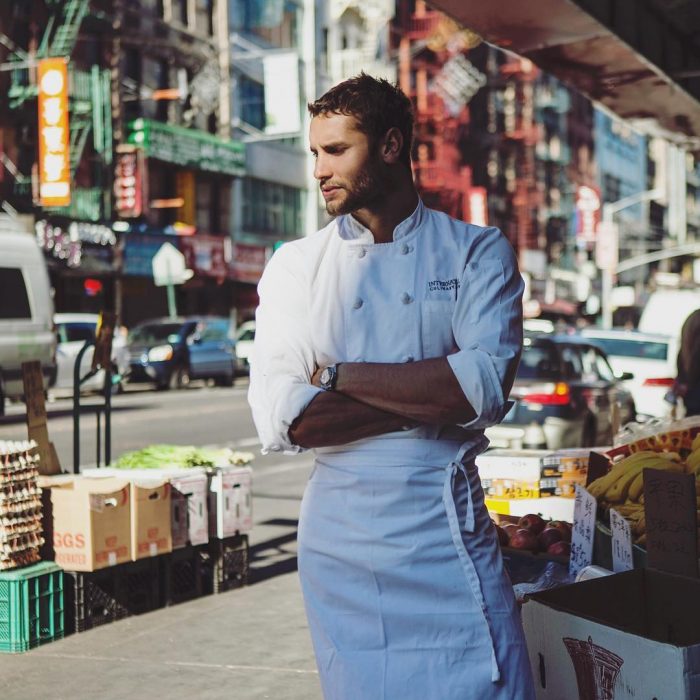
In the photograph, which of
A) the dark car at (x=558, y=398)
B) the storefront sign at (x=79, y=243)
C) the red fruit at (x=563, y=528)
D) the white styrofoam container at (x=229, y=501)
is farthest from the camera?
the storefront sign at (x=79, y=243)

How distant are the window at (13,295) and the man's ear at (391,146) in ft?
60.8

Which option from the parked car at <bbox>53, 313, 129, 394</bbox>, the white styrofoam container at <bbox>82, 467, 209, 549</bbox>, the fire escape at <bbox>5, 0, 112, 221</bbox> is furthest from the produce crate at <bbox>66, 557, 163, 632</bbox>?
the fire escape at <bbox>5, 0, 112, 221</bbox>

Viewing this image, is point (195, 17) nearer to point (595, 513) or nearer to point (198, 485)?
point (198, 485)

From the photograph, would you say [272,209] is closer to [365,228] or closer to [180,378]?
[180,378]

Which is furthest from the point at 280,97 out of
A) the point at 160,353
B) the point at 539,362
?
the point at 539,362

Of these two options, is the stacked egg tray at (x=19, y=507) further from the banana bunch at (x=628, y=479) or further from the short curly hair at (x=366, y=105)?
the short curly hair at (x=366, y=105)

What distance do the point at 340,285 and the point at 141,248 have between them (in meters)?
36.2

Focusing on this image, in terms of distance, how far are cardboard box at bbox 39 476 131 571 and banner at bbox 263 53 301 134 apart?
3519 cm

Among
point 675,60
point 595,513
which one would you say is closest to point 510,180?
point 675,60

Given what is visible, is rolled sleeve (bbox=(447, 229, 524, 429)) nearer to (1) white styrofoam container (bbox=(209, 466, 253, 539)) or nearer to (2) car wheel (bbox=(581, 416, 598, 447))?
(1) white styrofoam container (bbox=(209, 466, 253, 539))

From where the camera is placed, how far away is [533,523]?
541cm

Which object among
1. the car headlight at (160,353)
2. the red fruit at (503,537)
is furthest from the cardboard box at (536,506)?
the car headlight at (160,353)

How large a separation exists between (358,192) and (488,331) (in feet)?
1.36

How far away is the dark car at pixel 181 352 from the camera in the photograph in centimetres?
3105
